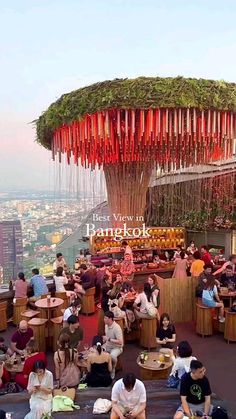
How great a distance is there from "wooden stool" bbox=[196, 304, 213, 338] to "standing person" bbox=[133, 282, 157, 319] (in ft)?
3.25

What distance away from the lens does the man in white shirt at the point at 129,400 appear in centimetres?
341

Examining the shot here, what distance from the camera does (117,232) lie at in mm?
10750

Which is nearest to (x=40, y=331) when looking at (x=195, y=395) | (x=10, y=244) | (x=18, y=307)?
(x=18, y=307)

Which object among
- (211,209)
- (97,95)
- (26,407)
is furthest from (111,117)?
(211,209)

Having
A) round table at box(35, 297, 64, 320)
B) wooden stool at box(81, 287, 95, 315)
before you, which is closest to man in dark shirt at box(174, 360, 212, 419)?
round table at box(35, 297, 64, 320)

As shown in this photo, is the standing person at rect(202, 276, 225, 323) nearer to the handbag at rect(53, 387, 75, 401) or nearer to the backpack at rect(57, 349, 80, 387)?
the backpack at rect(57, 349, 80, 387)

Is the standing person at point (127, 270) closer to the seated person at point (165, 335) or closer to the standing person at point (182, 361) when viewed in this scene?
the seated person at point (165, 335)

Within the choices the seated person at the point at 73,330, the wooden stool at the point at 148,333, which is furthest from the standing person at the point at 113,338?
the wooden stool at the point at 148,333

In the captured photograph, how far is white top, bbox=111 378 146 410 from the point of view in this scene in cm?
345

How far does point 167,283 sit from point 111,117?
3.35 meters

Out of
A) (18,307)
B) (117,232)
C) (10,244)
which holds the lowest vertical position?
(18,307)

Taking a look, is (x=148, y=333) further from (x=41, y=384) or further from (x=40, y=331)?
(x=41, y=384)

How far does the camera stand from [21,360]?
4801 millimetres

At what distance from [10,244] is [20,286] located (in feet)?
12.6
